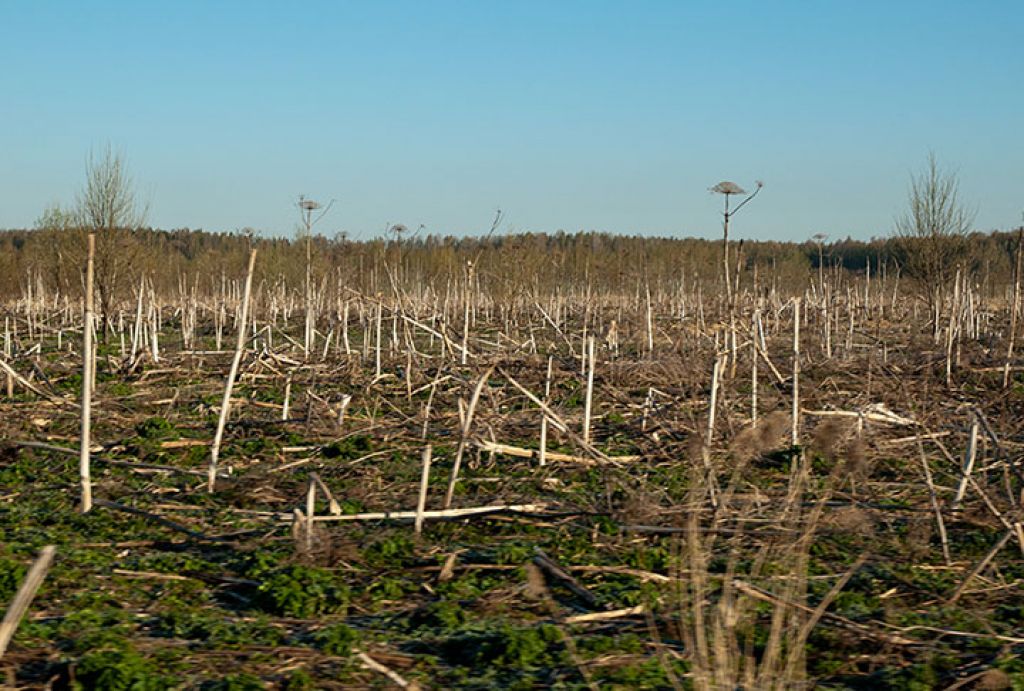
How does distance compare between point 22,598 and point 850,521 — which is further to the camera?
point 850,521

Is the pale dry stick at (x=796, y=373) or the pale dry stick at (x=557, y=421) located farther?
the pale dry stick at (x=796, y=373)

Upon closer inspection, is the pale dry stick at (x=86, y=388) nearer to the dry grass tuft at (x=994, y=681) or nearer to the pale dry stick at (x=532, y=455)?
the pale dry stick at (x=532, y=455)

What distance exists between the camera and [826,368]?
546 inches

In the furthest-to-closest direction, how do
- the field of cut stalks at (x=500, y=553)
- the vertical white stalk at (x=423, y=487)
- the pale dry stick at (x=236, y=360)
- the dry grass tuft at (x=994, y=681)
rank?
1. the pale dry stick at (x=236, y=360)
2. the vertical white stalk at (x=423, y=487)
3. the field of cut stalks at (x=500, y=553)
4. the dry grass tuft at (x=994, y=681)

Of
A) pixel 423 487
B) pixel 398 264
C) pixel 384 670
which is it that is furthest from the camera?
pixel 398 264

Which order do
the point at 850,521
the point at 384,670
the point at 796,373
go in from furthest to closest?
1. the point at 796,373
2. the point at 850,521
3. the point at 384,670

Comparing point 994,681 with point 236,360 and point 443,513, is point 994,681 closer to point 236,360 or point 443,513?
point 443,513

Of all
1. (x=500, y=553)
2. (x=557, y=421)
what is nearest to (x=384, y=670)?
(x=500, y=553)

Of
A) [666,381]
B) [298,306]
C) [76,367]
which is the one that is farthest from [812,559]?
[298,306]

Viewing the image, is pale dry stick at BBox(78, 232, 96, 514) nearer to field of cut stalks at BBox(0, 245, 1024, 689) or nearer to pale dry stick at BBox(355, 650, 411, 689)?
field of cut stalks at BBox(0, 245, 1024, 689)

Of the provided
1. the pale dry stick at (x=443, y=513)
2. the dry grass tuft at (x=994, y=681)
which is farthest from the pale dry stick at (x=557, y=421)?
the dry grass tuft at (x=994, y=681)

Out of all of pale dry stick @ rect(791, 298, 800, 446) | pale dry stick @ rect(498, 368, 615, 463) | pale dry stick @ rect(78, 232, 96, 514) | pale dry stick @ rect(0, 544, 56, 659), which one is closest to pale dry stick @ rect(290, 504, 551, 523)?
pale dry stick @ rect(498, 368, 615, 463)

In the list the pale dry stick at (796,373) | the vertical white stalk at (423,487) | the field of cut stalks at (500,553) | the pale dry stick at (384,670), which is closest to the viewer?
the pale dry stick at (384,670)

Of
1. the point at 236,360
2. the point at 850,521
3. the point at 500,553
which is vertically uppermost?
the point at 236,360
